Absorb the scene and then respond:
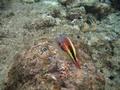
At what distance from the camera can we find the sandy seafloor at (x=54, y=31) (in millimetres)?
4398

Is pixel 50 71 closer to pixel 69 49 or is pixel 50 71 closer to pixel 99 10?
pixel 69 49

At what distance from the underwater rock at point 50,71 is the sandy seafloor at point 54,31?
1.37ft

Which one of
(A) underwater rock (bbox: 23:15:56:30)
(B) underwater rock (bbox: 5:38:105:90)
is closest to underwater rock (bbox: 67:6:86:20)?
(A) underwater rock (bbox: 23:15:56:30)

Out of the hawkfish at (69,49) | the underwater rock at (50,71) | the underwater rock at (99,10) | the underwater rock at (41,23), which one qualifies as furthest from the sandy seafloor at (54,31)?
the underwater rock at (50,71)

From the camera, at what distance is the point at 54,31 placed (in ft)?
14.7

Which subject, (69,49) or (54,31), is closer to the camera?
(69,49)

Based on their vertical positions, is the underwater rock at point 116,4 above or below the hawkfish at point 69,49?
below

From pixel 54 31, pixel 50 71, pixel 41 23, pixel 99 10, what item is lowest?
pixel 99 10

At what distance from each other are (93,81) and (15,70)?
0.99 m

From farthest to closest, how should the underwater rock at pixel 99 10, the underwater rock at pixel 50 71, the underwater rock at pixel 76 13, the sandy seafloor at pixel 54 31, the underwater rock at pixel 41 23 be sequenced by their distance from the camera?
the underwater rock at pixel 99 10 → the underwater rock at pixel 76 13 → the underwater rock at pixel 41 23 → the sandy seafloor at pixel 54 31 → the underwater rock at pixel 50 71

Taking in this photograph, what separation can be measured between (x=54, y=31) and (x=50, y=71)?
5.85 feet

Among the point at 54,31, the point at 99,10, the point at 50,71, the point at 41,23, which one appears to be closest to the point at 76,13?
the point at 99,10

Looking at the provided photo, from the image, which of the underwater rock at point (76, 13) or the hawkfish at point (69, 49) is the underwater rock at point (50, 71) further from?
the underwater rock at point (76, 13)

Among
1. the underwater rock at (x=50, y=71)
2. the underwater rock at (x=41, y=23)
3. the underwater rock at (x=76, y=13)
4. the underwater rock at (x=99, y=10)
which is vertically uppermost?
the underwater rock at (x=50, y=71)
